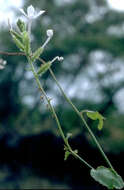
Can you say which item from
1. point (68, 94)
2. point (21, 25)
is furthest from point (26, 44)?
point (68, 94)

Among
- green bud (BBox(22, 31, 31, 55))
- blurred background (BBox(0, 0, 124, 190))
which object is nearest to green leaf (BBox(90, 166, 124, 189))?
green bud (BBox(22, 31, 31, 55))

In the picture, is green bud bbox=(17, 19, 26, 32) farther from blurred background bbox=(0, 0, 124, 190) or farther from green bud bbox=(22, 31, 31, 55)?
blurred background bbox=(0, 0, 124, 190)

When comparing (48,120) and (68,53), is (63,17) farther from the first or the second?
(48,120)

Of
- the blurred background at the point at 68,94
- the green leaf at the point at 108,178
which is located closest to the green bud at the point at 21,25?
the green leaf at the point at 108,178

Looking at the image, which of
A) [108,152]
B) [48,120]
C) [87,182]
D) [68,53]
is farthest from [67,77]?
[87,182]

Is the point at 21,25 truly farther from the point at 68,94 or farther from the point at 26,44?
the point at 68,94

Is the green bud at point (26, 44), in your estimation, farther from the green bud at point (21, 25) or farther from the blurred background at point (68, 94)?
the blurred background at point (68, 94)
